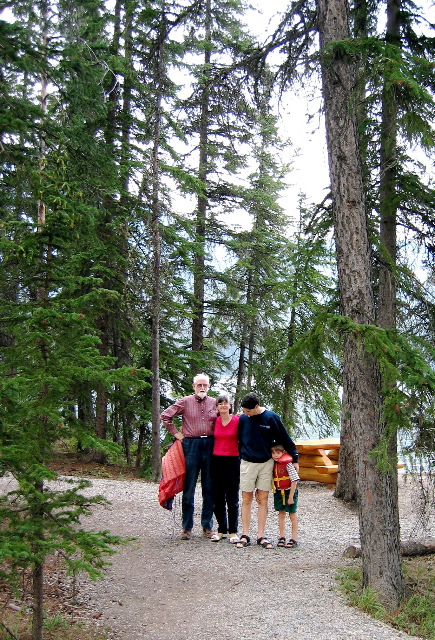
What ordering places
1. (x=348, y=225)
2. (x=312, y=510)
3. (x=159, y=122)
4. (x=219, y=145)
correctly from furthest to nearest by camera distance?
(x=219, y=145) → (x=159, y=122) → (x=312, y=510) → (x=348, y=225)

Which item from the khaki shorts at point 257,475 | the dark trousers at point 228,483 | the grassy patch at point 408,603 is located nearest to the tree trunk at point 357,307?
the grassy patch at point 408,603

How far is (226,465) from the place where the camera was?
26.0ft

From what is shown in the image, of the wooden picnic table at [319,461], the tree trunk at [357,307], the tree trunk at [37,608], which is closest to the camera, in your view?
the tree trunk at [37,608]

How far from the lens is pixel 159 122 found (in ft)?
43.3

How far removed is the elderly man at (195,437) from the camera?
7.98 metres

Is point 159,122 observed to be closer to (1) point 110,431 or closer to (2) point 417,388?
(1) point 110,431

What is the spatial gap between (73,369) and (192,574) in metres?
3.36

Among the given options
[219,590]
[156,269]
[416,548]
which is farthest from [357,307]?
[156,269]

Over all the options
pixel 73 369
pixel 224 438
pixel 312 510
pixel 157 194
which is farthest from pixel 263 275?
pixel 73 369

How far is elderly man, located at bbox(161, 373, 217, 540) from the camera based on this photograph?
7.98 meters

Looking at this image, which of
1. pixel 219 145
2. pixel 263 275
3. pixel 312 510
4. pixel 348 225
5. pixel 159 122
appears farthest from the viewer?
pixel 263 275

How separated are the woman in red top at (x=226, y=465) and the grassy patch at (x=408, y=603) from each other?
5.48ft

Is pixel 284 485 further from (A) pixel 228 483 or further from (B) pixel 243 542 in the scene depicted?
(B) pixel 243 542

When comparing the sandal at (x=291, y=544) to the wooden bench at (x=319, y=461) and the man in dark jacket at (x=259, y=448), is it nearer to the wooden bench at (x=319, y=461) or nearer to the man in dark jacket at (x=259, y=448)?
the man in dark jacket at (x=259, y=448)
